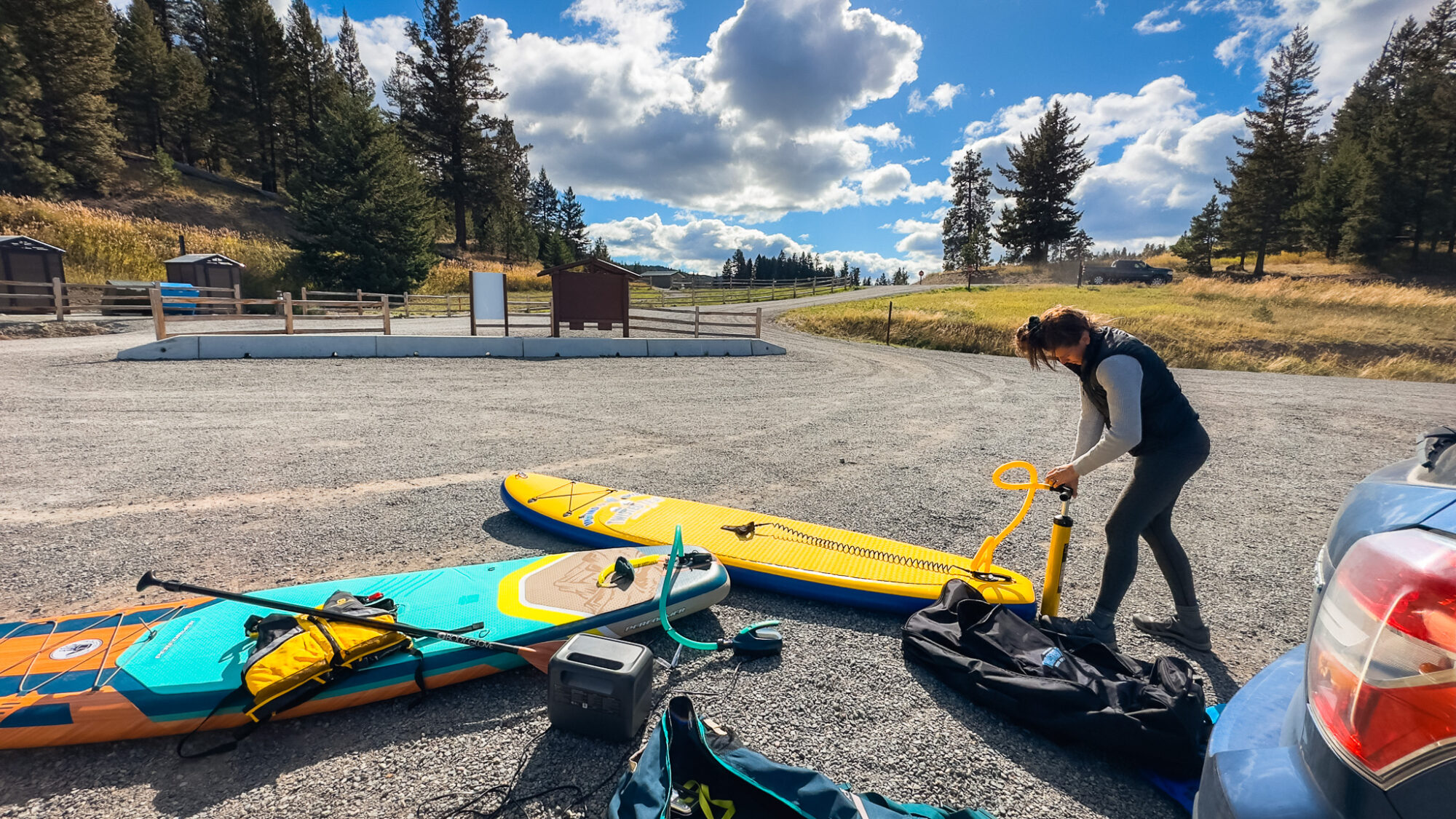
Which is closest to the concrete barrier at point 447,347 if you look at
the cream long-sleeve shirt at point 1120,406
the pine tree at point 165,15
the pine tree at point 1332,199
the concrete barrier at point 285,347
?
the concrete barrier at point 285,347

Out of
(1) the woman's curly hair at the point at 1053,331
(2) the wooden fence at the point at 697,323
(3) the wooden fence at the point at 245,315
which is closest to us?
(1) the woman's curly hair at the point at 1053,331

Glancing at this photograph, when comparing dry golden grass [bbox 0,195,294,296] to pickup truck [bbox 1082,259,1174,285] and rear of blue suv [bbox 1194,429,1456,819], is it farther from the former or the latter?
pickup truck [bbox 1082,259,1174,285]

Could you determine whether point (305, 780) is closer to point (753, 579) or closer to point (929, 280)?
point (753, 579)

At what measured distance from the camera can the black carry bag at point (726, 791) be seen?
184cm

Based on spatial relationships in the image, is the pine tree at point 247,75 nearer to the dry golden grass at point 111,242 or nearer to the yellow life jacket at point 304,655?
the dry golden grass at point 111,242

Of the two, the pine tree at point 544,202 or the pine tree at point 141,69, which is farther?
the pine tree at point 544,202

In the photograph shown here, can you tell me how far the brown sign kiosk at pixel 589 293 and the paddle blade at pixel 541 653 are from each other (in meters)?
13.5

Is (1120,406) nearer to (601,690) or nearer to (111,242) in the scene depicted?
(601,690)

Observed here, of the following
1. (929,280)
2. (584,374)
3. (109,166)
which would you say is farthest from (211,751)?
(929,280)

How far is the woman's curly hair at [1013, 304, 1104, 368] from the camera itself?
2789 mm

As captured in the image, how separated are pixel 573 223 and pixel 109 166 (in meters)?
47.4

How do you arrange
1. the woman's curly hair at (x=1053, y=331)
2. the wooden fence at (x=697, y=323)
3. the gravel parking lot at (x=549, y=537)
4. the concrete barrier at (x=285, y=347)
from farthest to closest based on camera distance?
the wooden fence at (x=697, y=323), the concrete barrier at (x=285, y=347), the woman's curly hair at (x=1053, y=331), the gravel parking lot at (x=549, y=537)

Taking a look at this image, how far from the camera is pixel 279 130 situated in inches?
1662

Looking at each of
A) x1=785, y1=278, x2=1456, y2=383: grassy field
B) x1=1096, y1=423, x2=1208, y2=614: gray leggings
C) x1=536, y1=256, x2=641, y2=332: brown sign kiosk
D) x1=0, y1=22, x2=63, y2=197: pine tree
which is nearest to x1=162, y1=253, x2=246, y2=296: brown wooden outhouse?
x1=0, y1=22, x2=63, y2=197: pine tree
